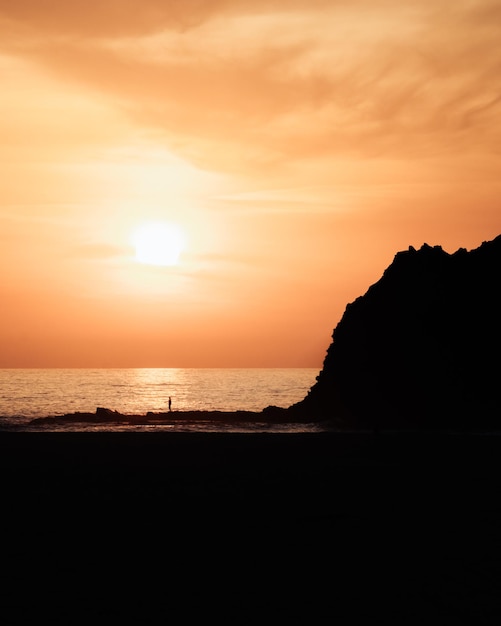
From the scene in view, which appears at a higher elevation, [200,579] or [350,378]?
[350,378]

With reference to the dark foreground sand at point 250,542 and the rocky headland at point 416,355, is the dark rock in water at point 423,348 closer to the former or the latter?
the rocky headland at point 416,355

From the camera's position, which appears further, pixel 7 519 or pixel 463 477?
pixel 463 477

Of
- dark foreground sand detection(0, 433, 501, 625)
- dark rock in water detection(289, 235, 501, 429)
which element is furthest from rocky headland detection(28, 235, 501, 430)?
dark foreground sand detection(0, 433, 501, 625)

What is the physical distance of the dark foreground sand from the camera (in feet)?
32.9

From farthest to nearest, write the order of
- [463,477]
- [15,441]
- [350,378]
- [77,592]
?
[350,378] → [15,441] → [463,477] → [77,592]

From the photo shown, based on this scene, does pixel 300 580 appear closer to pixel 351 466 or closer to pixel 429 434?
pixel 351 466

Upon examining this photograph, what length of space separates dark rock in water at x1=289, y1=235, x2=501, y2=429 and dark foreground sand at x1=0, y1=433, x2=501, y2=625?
96.1ft

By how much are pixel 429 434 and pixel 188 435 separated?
16368 millimetres

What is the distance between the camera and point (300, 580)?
1141 centimetres

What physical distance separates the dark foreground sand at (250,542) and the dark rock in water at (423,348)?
29.3 meters

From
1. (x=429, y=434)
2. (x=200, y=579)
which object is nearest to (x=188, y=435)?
(x=429, y=434)

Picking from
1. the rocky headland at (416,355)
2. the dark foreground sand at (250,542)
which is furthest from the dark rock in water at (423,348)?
the dark foreground sand at (250,542)

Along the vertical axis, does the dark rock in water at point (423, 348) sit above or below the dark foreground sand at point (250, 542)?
above

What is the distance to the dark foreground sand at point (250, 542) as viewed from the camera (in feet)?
32.9
